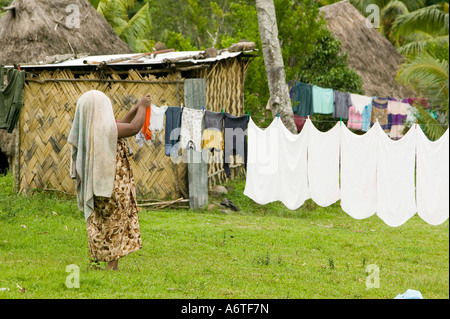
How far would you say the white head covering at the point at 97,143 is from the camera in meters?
4.91

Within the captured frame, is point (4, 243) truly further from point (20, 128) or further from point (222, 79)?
point (222, 79)

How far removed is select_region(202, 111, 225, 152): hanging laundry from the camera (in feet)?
27.2

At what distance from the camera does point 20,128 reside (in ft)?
31.7

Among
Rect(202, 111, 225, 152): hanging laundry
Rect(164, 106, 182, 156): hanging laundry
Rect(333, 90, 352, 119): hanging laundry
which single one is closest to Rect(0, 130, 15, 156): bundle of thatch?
Rect(164, 106, 182, 156): hanging laundry

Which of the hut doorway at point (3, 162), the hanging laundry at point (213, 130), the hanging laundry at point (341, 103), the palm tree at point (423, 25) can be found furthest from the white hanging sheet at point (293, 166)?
the palm tree at point (423, 25)

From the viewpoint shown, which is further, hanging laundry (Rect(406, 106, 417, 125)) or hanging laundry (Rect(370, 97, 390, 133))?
hanging laundry (Rect(406, 106, 417, 125))

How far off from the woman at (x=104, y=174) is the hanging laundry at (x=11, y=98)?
4257 millimetres

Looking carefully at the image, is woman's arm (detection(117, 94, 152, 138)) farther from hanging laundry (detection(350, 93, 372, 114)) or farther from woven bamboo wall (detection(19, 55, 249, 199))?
hanging laundry (detection(350, 93, 372, 114))

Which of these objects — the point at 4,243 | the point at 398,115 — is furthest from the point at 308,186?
the point at 398,115

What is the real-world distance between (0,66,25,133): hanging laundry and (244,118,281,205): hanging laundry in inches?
140

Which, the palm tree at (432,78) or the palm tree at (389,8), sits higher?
the palm tree at (389,8)

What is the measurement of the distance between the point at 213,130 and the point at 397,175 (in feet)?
8.21

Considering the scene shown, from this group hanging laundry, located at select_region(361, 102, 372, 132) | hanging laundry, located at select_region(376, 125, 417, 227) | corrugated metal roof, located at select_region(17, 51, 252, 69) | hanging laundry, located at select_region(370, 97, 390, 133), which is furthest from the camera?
hanging laundry, located at select_region(370, 97, 390, 133)

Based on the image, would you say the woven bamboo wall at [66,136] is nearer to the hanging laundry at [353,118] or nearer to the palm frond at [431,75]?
the palm frond at [431,75]
